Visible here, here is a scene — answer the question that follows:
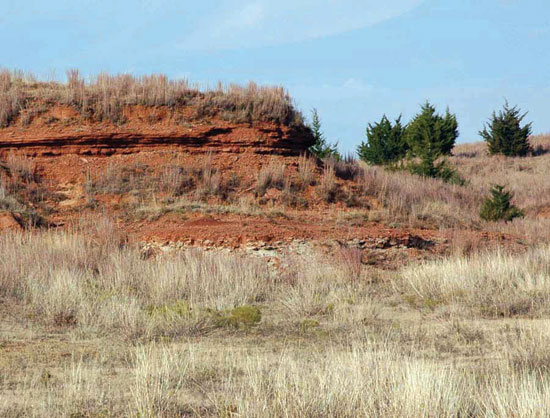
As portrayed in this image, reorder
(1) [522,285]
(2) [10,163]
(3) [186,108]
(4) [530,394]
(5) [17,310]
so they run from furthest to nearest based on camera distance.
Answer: (3) [186,108] < (2) [10,163] < (1) [522,285] < (5) [17,310] < (4) [530,394]

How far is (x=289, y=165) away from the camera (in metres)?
19.0

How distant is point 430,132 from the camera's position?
3950cm

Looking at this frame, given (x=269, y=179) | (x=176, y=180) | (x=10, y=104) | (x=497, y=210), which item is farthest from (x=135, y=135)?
(x=497, y=210)

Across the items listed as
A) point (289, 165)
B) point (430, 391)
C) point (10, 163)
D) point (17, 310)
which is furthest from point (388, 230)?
point (430, 391)

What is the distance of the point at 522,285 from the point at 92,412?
8.08 meters

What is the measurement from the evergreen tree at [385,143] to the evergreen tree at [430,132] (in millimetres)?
952

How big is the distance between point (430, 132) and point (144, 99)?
2380 centimetres

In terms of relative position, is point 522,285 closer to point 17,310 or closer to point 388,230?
point 388,230

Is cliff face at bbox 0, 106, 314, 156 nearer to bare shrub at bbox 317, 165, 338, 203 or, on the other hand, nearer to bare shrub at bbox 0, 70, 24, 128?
bare shrub at bbox 0, 70, 24, 128

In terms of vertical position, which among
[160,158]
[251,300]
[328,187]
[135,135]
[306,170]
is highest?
[135,135]

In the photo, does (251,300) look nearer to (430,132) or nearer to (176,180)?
(176,180)

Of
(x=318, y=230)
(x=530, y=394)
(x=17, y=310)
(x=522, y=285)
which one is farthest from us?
(x=318, y=230)

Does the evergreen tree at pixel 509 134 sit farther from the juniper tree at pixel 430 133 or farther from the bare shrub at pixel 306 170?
the bare shrub at pixel 306 170

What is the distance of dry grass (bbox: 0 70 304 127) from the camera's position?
1923 cm
